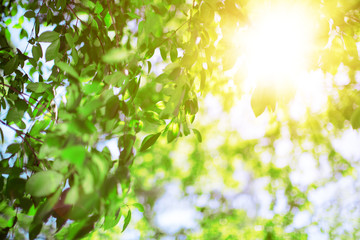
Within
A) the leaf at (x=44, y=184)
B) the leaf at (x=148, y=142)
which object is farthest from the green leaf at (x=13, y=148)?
the leaf at (x=44, y=184)

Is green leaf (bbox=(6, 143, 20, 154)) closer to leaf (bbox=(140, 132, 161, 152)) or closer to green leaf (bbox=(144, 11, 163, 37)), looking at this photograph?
leaf (bbox=(140, 132, 161, 152))

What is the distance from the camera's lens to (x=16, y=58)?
1.14 meters

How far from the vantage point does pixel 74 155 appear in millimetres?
362

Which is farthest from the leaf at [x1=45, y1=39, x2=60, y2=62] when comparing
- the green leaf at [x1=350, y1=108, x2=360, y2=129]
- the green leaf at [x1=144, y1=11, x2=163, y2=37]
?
the green leaf at [x1=350, y1=108, x2=360, y2=129]

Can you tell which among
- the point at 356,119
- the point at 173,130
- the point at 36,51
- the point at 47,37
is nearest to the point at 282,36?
the point at 356,119

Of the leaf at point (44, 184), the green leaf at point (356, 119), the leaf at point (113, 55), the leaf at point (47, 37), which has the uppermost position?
the leaf at point (47, 37)

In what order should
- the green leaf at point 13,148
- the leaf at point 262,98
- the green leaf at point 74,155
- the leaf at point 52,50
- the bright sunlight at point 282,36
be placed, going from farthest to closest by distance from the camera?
the green leaf at point 13,148
the leaf at point 52,50
the bright sunlight at point 282,36
the leaf at point 262,98
the green leaf at point 74,155

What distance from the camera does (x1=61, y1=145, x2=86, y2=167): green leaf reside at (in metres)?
0.36

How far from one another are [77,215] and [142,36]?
449 millimetres

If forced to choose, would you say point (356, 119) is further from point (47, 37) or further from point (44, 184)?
point (47, 37)

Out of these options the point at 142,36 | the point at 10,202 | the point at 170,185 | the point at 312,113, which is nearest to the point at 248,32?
the point at 142,36

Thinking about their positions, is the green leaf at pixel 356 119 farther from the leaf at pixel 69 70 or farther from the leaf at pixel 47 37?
the leaf at pixel 47 37

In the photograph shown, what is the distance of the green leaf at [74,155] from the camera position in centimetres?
36

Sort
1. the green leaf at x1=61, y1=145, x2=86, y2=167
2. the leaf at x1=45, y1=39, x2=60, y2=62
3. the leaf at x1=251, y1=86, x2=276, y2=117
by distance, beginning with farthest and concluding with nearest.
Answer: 1. the leaf at x1=45, y1=39, x2=60, y2=62
2. the leaf at x1=251, y1=86, x2=276, y2=117
3. the green leaf at x1=61, y1=145, x2=86, y2=167
